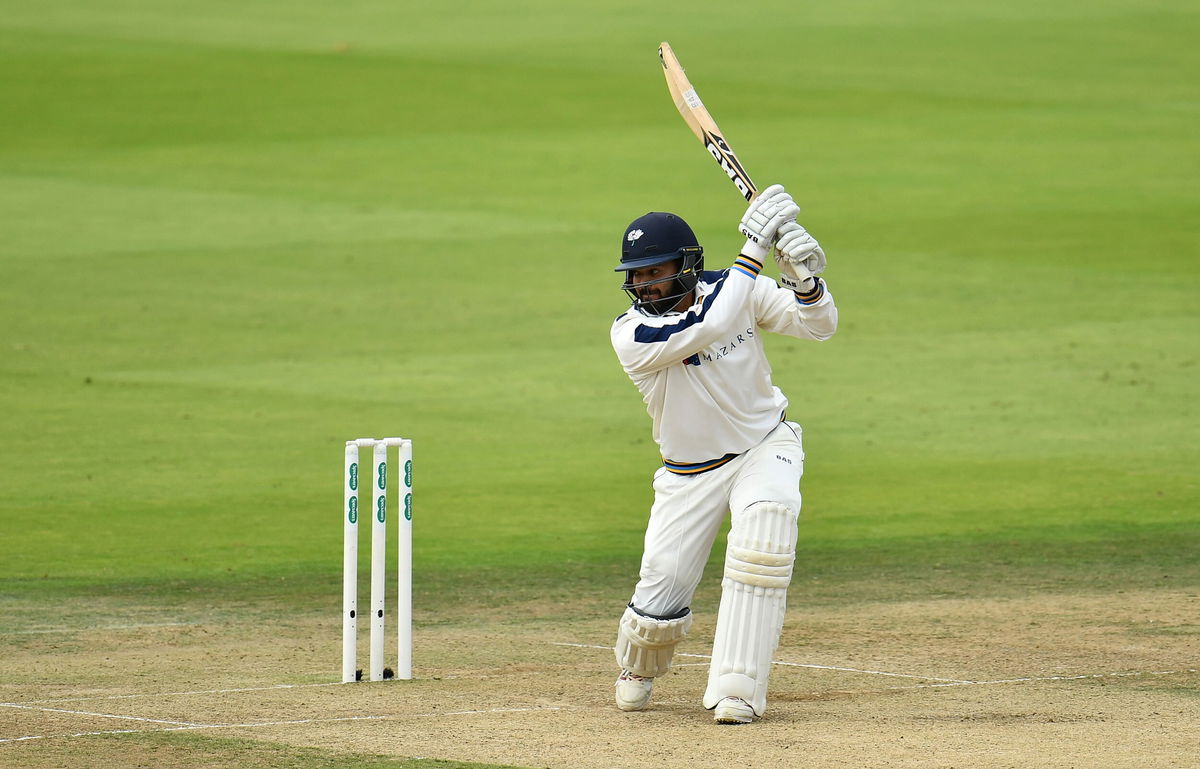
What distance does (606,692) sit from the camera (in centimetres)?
745

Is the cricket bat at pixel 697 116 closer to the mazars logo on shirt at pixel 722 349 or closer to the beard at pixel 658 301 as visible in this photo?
the beard at pixel 658 301

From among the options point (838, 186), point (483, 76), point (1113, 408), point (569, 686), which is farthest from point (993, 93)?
point (569, 686)

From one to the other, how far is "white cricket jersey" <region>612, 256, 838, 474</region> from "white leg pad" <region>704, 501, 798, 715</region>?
1.26 ft

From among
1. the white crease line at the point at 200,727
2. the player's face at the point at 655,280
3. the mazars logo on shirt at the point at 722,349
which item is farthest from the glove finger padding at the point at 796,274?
the white crease line at the point at 200,727

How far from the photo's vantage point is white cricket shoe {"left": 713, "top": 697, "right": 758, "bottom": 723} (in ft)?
21.9

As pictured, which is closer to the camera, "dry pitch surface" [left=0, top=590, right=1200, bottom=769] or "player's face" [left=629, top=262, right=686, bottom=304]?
"dry pitch surface" [left=0, top=590, right=1200, bottom=769]

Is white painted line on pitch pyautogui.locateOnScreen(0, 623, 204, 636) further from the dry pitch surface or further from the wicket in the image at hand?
the wicket

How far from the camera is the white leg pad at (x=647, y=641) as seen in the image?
23.0 feet

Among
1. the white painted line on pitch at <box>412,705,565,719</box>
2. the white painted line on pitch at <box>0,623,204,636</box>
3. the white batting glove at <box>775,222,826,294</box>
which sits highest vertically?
the white batting glove at <box>775,222,826,294</box>

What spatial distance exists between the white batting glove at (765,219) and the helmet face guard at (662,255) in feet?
0.72

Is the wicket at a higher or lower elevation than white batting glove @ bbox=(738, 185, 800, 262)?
lower

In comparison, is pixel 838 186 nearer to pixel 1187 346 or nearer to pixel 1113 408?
pixel 1187 346

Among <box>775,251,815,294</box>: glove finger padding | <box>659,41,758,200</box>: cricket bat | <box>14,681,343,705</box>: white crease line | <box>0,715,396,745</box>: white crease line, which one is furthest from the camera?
<box>659,41,758,200</box>: cricket bat

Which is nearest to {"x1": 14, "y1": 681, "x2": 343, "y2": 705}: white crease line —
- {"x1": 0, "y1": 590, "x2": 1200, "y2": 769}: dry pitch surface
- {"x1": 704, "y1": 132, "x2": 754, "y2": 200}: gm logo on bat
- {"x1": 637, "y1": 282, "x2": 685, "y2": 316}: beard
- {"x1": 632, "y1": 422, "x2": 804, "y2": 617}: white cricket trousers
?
{"x1": 0, "y1": 590, "x2": 1200, "y2": 769}: dry pitch surface
